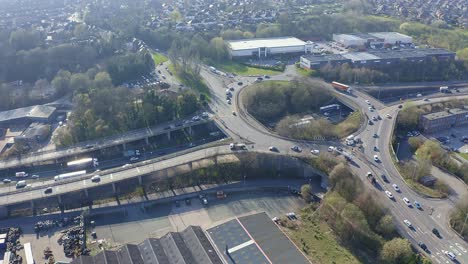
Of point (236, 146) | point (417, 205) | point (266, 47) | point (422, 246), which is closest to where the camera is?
point (422, 246)

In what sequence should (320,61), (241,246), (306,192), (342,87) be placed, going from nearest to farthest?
(241,246) → (306,192) → (342,87) → (320,61)

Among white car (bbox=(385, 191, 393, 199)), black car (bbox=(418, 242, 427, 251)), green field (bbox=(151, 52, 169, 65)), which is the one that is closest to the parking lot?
white car (bbox=(385, 191, 393, 199))

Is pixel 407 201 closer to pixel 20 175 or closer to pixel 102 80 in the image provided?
pixel 20 175

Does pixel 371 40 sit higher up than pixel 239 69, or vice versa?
pixel 371 40

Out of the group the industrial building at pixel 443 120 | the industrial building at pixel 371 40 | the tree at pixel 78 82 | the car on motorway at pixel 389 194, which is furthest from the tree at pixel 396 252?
the industrial building at pixel 371 40

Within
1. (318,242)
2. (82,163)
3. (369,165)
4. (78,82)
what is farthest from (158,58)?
(318,242)

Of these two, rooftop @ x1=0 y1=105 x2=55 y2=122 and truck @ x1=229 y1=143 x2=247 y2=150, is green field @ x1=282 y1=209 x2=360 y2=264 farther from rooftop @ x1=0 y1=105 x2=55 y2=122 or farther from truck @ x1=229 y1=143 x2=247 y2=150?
rooftop @ x1=0 y1=105 x2=55 y2=122

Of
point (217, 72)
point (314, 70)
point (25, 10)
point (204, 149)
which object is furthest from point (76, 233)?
point (25, 10)

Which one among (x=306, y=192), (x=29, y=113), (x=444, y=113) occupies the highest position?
(x=29, y=113)
